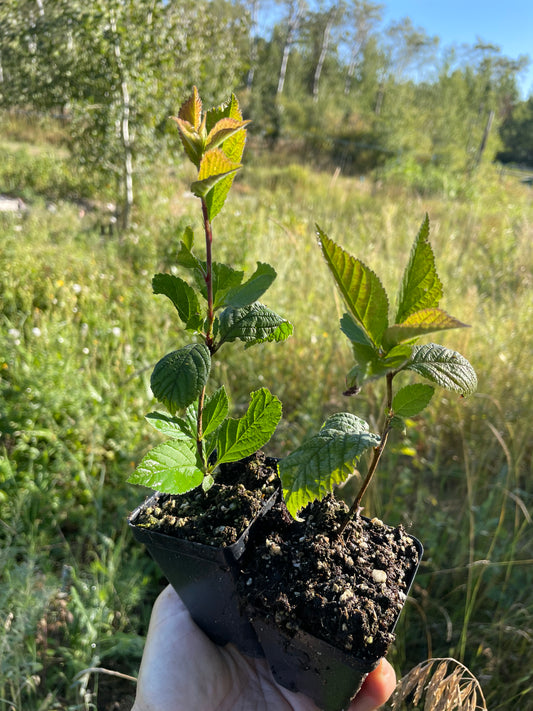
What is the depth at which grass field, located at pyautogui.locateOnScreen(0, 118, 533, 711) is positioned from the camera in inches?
63.4

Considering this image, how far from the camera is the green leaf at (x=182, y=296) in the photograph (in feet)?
2.26

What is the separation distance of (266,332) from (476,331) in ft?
8.97

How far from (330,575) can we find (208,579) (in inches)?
8.9

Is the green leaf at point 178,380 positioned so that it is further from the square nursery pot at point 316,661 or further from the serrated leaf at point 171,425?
the square nursery pot at point 316,661

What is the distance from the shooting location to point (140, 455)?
2.29m

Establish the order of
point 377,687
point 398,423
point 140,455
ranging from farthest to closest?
1. point 140,455
2. point 377,687
3. point 398,423

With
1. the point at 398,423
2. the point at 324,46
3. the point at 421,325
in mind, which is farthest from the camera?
the point at 324,46

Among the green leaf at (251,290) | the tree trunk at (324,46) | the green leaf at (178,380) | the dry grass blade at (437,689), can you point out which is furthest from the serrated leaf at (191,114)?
the tree trunk at (324,46)

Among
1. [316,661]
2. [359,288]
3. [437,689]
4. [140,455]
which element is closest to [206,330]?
[359,288]

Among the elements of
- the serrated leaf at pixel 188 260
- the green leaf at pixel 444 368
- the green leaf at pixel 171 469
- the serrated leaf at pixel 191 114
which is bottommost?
the green leaf at pixel 171 469

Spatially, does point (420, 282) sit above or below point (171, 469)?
above

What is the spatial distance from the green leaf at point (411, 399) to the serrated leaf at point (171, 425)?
0.34m

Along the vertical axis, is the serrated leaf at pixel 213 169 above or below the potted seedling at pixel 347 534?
above

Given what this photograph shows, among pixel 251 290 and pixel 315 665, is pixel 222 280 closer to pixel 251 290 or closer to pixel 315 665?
pixel 251 290
